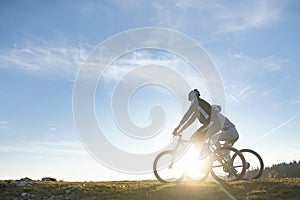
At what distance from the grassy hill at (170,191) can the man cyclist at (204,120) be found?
1.92 m

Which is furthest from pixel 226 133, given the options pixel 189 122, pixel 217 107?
pixel 189 122

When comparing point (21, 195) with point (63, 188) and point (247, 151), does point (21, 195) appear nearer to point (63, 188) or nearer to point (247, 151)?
point (63, 188)

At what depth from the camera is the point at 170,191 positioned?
13977 mm

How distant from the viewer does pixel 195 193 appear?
13578 millimetres

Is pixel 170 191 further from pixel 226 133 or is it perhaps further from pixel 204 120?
pixel 226 133

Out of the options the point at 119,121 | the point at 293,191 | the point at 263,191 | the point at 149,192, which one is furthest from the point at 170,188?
the point at 119,121

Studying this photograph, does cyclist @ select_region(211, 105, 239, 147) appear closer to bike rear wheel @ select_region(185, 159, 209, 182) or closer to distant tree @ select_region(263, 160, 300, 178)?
bike rear wheel @ select_region(185, 159, 209, 182)

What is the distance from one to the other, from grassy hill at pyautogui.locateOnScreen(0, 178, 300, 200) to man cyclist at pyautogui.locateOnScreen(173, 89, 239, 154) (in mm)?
1919

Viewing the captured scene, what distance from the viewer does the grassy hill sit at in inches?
508

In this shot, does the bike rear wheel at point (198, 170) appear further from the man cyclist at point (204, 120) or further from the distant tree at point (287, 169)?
the distant tree at point (287, 169)

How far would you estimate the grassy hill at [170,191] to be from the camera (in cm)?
1291

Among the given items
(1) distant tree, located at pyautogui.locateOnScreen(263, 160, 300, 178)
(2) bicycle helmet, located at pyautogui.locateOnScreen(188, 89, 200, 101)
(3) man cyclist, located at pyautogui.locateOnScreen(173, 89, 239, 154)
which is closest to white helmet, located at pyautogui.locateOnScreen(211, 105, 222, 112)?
(3) man cyclist, located at pyautogui.locateOnScreen(173, 89, 239, 154)

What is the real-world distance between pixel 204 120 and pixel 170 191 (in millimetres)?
3360

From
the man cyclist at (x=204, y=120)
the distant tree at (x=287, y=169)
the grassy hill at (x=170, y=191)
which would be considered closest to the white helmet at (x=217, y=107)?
the man cyclist at (x=204, y=120)
